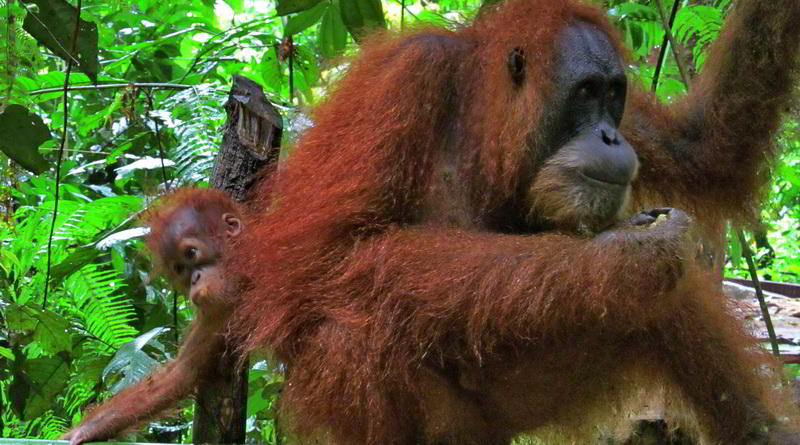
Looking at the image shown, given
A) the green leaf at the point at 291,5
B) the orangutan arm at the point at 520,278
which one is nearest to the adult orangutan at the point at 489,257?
the orangutan arm at the point at 520,278

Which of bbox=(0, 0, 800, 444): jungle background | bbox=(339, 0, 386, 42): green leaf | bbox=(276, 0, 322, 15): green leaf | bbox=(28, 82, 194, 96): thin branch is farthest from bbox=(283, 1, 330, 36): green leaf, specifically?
bbox=(28, 82, 194, 96): thin branch

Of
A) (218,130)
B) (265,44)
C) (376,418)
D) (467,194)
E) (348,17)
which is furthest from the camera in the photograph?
(265,44)

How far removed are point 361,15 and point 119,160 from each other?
2298 mm

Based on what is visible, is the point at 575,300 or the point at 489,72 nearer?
the point at 575,300

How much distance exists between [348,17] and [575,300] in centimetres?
124

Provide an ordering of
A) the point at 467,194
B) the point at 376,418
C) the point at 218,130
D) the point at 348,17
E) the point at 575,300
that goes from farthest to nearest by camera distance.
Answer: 1. the point at 218,130
2. the point at 348,17
3. the point at 467,194
4. the point at 376,418
5. the point at 575,300

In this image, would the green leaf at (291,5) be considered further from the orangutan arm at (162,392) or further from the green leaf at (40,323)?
the green leaf at (40,323)

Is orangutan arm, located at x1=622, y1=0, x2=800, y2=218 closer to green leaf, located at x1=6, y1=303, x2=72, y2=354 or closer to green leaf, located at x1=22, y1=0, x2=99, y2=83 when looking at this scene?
green leaf, located at x1=22, y1=0, x2=99, y2=83

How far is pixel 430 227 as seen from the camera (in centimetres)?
191

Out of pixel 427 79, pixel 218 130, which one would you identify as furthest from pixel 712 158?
pixel 218 130

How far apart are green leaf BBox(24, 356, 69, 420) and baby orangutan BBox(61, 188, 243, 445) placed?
0.42 m

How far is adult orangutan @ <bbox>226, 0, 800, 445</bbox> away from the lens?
174 centimetres

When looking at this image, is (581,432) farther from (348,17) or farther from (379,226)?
(348,17)

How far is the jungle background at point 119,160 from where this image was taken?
2141mm
